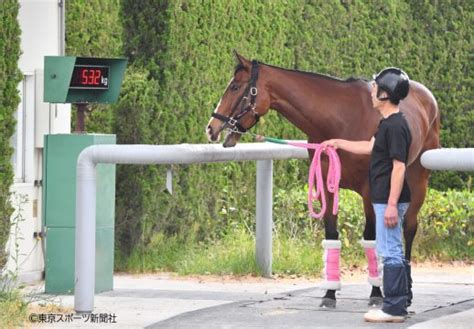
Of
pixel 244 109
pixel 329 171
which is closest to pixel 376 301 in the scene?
pixel 329 171

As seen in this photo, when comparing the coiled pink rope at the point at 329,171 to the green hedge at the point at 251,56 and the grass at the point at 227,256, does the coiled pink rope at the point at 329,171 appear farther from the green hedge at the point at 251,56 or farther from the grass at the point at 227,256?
the green hedge at the point at 251,56

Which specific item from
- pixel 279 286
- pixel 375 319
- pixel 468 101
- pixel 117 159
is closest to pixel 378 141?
pixel 375 319

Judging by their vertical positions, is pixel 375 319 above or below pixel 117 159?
below

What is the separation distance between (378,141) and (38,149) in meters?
3.96

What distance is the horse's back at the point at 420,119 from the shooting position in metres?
11.1

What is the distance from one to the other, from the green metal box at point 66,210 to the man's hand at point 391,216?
2758mm

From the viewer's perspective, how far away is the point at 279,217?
49.5ft

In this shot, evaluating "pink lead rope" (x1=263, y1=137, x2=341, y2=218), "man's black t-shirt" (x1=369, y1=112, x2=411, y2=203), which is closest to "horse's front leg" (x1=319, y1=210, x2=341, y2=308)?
"pink lead rope" (x1=263, y1=137, x2=341, y2=218)

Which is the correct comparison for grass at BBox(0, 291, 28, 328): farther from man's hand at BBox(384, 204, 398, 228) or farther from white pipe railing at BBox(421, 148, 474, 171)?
white pipe railing at BBox(421, 148, 474, 171)

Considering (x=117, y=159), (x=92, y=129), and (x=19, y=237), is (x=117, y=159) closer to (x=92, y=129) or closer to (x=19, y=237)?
(x=19, y=237)

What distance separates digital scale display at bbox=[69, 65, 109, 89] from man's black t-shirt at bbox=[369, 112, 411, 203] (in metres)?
3.03

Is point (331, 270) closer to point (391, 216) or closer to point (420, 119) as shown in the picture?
point (391, 216)

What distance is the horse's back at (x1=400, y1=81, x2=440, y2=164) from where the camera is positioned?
1111cm

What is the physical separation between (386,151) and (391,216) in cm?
46
